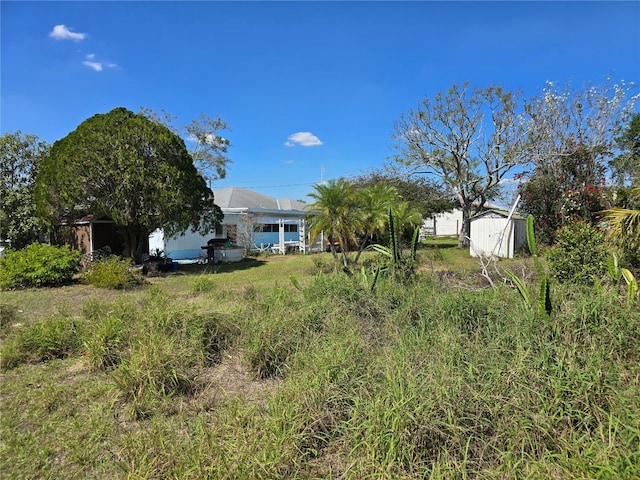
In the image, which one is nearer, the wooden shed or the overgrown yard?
the overgrown yard

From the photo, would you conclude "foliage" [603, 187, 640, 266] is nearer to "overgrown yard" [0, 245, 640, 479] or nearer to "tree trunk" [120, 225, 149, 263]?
"overgrown yard" [0, 245, 640, 479]

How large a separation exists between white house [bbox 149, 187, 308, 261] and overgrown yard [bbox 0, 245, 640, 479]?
1408 cm

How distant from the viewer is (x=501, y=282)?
5.33 metres

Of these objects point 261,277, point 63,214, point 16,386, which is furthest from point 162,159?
point 16,386

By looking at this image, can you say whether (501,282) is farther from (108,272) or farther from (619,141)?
(619,141)

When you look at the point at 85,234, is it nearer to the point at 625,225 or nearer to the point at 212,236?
the point at 212,236

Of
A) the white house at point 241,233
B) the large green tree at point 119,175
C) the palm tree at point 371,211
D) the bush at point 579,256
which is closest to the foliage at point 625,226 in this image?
the bush at point 579,256

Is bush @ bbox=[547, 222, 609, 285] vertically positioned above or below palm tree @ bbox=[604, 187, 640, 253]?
below

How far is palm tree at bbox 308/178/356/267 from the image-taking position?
39.6 ft

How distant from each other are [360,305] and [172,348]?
2.35 m

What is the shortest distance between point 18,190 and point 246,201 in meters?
12.9

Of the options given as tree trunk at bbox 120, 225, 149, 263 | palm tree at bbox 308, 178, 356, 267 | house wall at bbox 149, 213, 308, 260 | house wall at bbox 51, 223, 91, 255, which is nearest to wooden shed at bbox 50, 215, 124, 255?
house wall at bbox 51, 223, 91, 255

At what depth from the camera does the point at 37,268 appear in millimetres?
10109

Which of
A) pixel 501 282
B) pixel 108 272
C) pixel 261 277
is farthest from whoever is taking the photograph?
pixel 261 277
